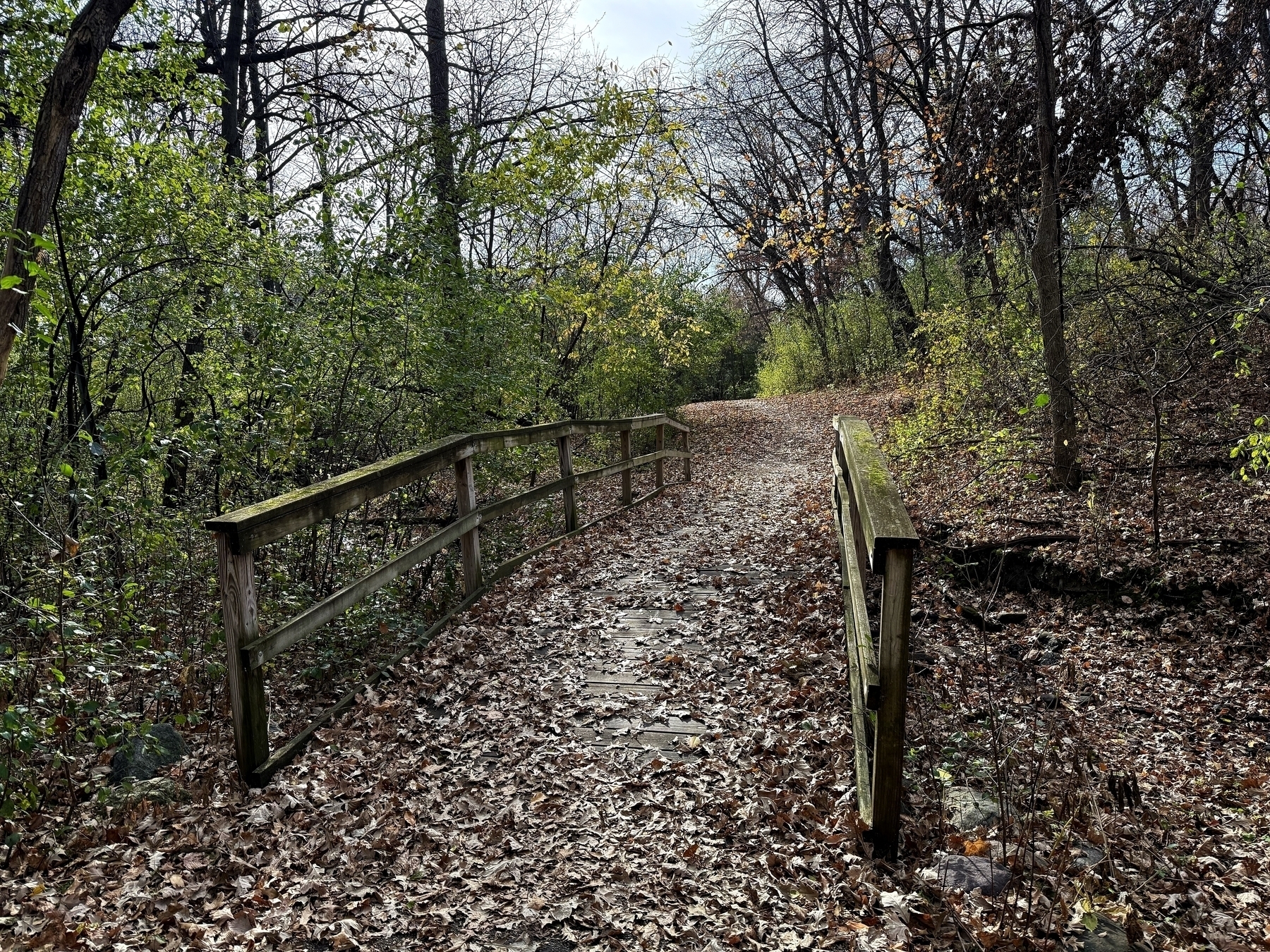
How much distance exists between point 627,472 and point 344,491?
5.63 metres

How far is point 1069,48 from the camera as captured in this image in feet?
25.5

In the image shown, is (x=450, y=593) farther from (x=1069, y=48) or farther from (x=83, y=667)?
(x=1069, y=48)

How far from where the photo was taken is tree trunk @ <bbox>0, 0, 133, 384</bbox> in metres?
3.92

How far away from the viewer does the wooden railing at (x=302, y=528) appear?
11.3 ft

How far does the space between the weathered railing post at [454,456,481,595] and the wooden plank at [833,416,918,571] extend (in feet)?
9.40

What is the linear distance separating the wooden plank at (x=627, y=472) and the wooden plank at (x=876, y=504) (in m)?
4.65

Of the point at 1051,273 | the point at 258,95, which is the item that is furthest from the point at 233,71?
the point at 1051,273

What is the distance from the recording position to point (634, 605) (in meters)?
6.18

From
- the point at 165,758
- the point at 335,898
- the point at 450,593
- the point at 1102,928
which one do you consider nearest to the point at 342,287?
the point at 450,593

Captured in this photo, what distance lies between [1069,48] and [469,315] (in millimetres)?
6868

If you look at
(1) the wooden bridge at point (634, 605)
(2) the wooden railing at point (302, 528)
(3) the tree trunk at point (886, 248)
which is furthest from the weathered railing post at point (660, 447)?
(3) the tree trunk at point (886, 248)

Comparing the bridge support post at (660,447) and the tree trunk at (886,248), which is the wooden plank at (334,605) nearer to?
the bridge support post at (660,447)

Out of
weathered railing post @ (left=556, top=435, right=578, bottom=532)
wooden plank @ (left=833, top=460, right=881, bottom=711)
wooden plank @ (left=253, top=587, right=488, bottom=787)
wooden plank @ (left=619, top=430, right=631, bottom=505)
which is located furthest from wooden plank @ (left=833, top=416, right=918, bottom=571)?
wooden plank @ (left=619, top=430, right=631, bottom=505)

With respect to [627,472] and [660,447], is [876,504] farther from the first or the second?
[660,447]
